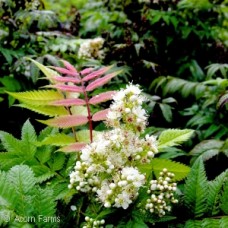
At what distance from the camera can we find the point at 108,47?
3600 millimetres

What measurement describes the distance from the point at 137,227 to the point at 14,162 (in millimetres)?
685

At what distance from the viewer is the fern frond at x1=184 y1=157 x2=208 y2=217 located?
1647 mm

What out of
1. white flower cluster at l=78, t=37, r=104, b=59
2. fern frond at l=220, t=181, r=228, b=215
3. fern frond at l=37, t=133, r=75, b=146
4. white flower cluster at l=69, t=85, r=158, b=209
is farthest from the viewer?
white flower cluster at l=78, t=37, r=104, b=59

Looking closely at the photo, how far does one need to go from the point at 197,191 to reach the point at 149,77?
190 cm

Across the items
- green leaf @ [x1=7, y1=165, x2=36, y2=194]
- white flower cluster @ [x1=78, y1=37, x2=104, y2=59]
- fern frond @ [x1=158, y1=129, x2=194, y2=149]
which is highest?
fern frond @ [x1=158, y1=129, x2=194, y2=149]

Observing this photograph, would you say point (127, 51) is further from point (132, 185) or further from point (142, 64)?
point (132, 185)

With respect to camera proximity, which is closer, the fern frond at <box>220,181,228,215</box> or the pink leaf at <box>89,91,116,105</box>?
the fern frond at <box>220,181,228,215</box>

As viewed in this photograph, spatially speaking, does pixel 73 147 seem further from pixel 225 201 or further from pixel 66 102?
pixel 225 201

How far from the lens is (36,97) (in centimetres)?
183

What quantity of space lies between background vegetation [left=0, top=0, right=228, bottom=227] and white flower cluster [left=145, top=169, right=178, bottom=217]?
0.22 feet

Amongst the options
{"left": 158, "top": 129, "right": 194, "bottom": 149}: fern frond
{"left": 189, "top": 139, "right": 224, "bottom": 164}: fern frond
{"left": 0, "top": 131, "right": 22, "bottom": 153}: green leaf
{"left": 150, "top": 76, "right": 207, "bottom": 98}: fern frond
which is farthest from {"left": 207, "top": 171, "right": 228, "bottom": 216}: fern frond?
{"left": 150, "top": 76, "right": 207, "bottom": 98}: fern frond

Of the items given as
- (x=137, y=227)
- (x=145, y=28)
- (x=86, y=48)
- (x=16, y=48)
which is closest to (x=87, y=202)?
(x=137, y=227)

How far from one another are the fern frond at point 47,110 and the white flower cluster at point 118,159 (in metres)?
0.37

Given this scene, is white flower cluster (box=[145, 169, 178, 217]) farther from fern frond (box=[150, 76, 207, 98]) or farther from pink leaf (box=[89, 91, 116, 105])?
fern frond (box=[150, 76, 207, 98])
